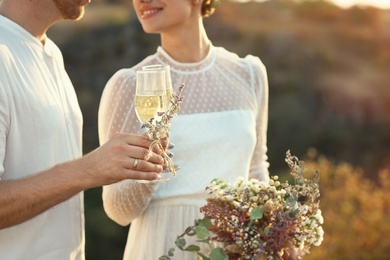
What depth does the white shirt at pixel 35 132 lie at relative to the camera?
304 cm

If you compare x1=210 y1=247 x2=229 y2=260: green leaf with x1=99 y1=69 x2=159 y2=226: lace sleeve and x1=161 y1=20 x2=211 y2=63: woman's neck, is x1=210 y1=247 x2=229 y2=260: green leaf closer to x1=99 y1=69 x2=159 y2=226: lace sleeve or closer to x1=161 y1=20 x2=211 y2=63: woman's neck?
x1=99 y1=69 x2=159 y2=226: lace sleeve

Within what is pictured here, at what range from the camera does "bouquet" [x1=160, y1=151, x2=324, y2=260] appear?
9.61ft

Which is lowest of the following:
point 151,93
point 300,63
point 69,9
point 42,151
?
point 300,63

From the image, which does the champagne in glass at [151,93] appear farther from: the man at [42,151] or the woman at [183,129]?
the woman at [183,129]

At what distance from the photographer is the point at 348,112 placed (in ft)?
61.6

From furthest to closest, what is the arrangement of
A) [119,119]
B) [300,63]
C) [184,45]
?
[300,63] < [184,45] < [119,119]

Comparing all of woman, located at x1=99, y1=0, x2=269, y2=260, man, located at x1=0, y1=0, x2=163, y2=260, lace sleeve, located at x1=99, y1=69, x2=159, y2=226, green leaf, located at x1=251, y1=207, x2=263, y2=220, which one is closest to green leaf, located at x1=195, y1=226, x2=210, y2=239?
green leaf, located at x1=251, y1=207, x2=263, y2=220

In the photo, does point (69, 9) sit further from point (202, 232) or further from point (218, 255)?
point (218, 255)

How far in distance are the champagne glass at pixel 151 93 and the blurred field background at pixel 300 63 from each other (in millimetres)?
10375

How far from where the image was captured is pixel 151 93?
295 centimetres

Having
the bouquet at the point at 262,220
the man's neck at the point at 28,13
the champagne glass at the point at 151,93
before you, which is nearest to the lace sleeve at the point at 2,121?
the man's neck at the point at 28,13

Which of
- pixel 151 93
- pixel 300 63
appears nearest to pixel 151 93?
pixel 151 93

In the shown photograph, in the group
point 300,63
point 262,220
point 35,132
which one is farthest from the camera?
point 300,63

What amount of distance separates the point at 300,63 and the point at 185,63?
57.0 feet
